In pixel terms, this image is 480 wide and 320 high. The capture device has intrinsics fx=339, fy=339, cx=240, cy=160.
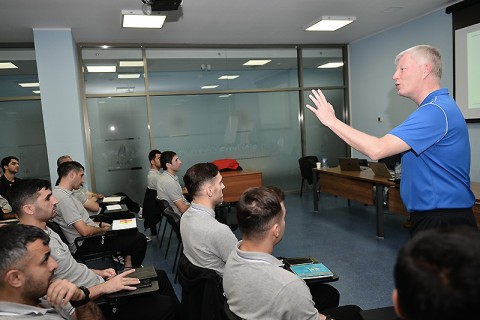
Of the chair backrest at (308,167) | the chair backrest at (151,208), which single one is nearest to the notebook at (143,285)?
the chair backrest at (151,208)

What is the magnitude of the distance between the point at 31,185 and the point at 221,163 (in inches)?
149

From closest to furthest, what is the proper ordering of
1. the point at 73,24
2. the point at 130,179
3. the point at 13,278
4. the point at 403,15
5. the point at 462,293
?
the point at 462,293, the point at 13,278, the point at 73,24, the point at 403,15, the point at 130,179

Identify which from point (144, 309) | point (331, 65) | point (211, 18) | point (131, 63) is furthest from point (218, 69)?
point (144, 309)

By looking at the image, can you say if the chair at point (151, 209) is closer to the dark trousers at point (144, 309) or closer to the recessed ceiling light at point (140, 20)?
the recessed ceiling light at point (140, 20)

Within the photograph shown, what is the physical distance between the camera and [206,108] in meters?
6.75

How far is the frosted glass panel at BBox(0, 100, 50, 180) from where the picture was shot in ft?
19.2

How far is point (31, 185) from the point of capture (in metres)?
2.27

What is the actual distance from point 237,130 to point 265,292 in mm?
5868

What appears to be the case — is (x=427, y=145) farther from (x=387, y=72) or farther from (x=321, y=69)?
(x=321, y=69)

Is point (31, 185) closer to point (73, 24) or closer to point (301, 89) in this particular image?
point (73, 24)

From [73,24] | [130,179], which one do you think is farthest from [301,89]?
[73,24]

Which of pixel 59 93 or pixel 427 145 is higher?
pixel 59 93

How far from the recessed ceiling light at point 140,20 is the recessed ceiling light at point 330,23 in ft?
8.01

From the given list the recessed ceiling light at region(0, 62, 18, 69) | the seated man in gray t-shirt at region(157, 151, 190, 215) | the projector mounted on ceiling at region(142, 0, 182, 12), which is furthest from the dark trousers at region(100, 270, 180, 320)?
the recessed ceiling light at region(0, 62, 18, 69)
